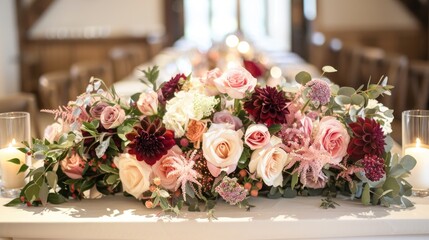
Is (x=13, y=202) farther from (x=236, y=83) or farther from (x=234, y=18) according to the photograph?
(x=234, y=18)

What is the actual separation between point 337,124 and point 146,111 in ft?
1.30

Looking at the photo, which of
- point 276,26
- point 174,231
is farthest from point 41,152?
point 276,26

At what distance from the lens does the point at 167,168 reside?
127 cm

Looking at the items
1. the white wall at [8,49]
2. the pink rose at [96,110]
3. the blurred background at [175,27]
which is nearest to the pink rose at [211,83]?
the pink rose at [96,110]

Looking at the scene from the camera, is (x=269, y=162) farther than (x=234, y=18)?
No

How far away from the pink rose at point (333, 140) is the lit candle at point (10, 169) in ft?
2.12

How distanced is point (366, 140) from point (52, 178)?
2.10ft

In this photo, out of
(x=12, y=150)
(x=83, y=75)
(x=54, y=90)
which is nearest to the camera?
(x=12, y=150)

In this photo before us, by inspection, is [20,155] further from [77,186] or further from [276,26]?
[276,26]

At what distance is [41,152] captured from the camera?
4.32 ft

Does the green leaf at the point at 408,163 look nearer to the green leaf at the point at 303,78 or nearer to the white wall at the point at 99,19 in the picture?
the green leaf at the point at 303,78

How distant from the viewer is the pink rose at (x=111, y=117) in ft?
4.23

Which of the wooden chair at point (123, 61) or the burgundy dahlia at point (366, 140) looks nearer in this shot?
the burgundy dahlia at point (366, 140)

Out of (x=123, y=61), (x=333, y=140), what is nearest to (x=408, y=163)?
(x=333, y=140)
